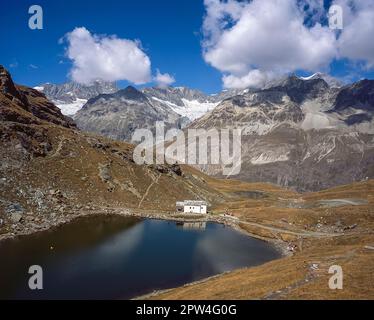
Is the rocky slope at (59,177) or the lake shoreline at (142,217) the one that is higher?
the rocky slope at (59,177)

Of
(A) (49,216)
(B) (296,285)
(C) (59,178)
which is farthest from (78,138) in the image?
(B) (296,285)

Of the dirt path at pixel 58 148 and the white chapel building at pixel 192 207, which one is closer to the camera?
the dirt path at pixel 58 148

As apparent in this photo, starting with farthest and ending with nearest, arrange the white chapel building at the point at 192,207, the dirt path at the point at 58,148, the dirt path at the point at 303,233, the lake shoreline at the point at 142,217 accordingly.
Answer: the white chapel building at the point at 192,207 → the dirt path at the point at 58,148 → the dirt path at the point at 303,233 → the lake shoreline at the point at 142,217

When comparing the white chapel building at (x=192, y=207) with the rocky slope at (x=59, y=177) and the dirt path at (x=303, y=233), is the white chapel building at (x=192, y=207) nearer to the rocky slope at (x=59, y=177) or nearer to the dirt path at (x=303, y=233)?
the rocky slope at (x=59, y=177)

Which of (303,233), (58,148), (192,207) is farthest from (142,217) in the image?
(303,233)

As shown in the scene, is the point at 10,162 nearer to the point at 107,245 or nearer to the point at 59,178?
the point at 59,178

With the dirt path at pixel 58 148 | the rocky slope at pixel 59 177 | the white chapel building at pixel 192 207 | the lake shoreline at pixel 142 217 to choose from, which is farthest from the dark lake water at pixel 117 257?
the dirt path at pixel 58 148
